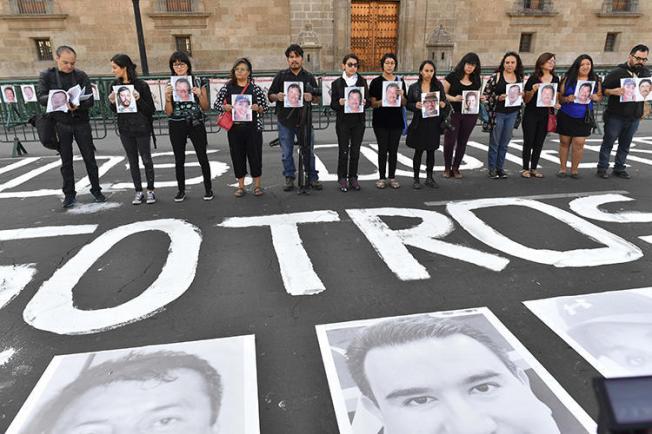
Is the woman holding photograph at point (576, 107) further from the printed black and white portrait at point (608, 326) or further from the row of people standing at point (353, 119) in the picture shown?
the printed black and white portrait at point (608, 326)

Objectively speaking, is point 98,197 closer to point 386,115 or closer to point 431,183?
point 386,115

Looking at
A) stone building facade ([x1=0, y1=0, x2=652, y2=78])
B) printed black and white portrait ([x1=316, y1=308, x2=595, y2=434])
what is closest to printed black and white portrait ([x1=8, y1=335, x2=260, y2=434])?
printed black and white portrait ([x1=316, y1=308, x2=595, y2=434])

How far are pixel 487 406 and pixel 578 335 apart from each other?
3.86 ft

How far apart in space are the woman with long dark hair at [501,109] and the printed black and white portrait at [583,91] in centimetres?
83

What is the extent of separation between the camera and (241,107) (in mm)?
6098

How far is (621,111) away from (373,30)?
13603mm

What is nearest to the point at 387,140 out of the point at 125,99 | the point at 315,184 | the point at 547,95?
the point at 315,184

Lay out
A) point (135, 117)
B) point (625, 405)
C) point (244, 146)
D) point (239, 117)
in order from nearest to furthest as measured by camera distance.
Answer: point (625, 405), point (135, 117), point (239, 117), point (244, 146)

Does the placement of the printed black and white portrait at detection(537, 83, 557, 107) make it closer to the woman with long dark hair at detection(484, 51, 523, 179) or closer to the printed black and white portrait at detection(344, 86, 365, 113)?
the woman with long dark hair at detection(484, 51, 523, 179)

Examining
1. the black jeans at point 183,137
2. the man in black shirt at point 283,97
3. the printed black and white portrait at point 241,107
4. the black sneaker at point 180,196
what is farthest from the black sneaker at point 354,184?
the black sneaker at point 180,196

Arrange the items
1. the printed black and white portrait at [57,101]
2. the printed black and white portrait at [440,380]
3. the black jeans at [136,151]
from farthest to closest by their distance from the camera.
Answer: the black jeans at [136,151] < the printed black and white portrait at [57,101] < the printed black and white portrait at [440,380]

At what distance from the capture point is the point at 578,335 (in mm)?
3289

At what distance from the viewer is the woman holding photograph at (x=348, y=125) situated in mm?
6379

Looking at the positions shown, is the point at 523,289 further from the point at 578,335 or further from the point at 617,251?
the point at 617,251
